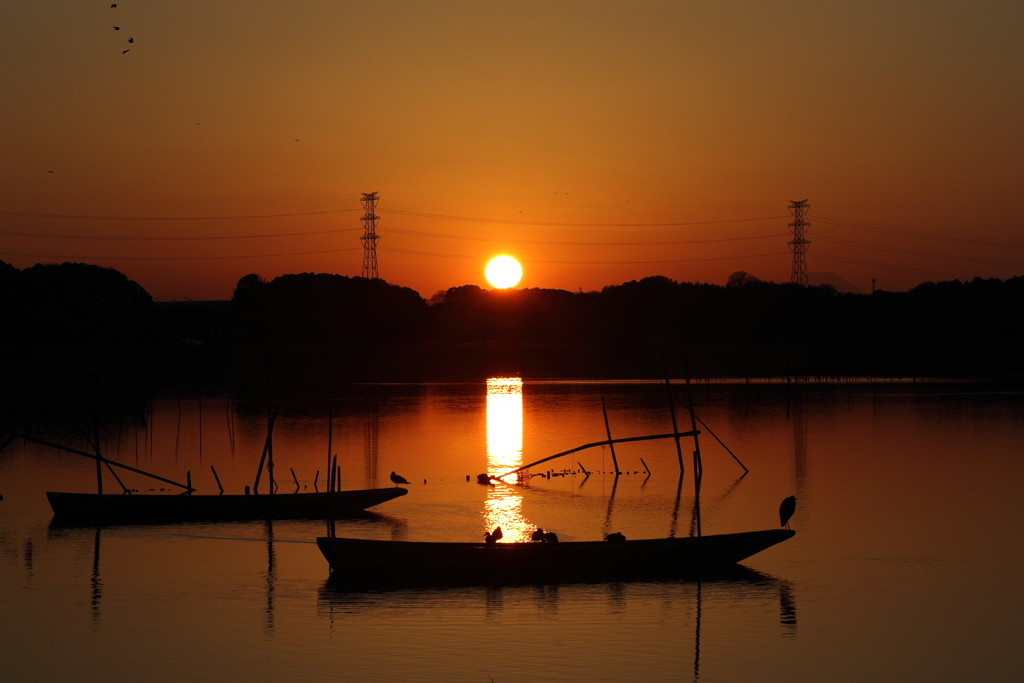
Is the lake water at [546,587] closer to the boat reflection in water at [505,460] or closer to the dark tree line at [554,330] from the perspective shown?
the boat reflection in water at [505,460]

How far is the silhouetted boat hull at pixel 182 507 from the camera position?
26.1 meters

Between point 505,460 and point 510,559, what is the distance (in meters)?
20.0

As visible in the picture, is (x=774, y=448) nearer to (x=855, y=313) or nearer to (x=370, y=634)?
(x=370, y=634)

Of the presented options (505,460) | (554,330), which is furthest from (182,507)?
(554,330)

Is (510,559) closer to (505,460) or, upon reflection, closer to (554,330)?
(505,460)

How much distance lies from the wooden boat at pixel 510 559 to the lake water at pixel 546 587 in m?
0.40

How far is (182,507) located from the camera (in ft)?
85.8

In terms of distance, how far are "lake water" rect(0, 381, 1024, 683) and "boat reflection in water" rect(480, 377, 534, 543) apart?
219mm

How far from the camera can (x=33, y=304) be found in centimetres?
8025

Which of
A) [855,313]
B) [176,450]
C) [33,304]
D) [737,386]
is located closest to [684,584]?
[176,450]

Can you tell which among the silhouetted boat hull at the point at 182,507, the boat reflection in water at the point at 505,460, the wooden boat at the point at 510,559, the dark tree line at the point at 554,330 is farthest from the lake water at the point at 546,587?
the dark tree line at the point at 554,330

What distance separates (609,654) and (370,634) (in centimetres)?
399

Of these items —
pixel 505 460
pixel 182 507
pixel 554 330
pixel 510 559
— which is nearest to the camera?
pixel 510 559

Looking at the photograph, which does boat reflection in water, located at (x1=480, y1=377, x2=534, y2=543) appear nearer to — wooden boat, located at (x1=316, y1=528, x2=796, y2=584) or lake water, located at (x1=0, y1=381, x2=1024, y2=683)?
lake water, located at (x1=0, y1=381, x2=1024, y2=683)
